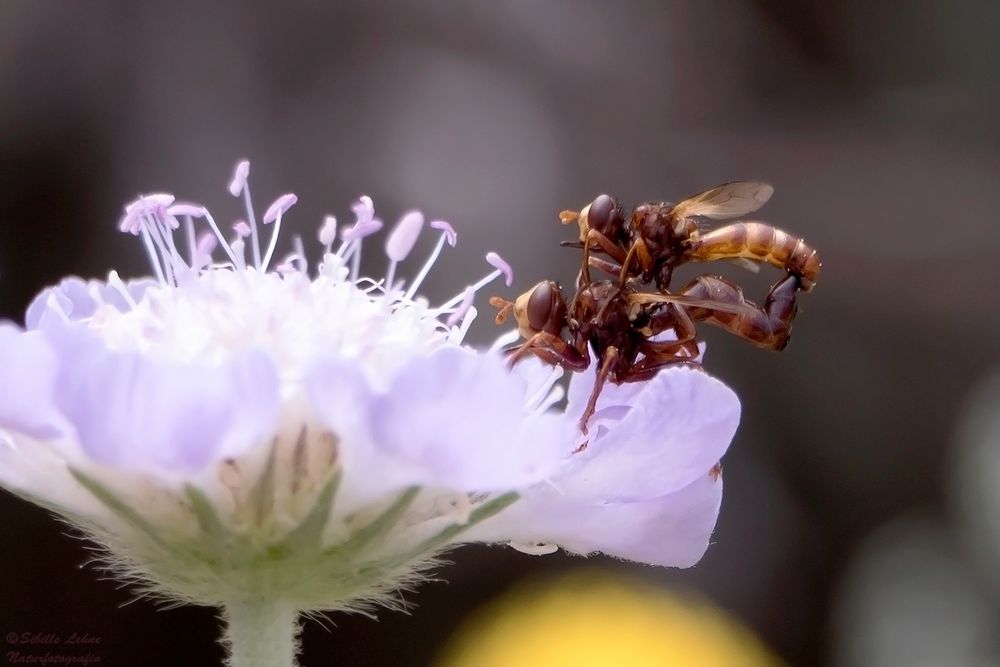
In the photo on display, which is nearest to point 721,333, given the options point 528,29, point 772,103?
point 772,103

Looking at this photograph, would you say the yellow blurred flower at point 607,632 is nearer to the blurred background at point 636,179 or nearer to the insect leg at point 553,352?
the blurred background at point 636,179

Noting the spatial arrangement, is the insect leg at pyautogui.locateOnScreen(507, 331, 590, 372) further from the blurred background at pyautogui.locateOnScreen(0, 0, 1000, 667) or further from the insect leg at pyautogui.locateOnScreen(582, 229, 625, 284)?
the blurred background at pyautogui.locateOnScreen(0, 0, 1000, 667)

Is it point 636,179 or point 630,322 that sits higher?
point 636,179

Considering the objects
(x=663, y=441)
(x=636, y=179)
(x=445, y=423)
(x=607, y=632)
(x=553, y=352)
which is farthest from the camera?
(x=636, y=179)

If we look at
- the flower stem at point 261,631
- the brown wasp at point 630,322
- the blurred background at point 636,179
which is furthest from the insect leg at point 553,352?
→ the blurred background at point 636,179

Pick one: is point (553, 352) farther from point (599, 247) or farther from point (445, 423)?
point (445, 423)

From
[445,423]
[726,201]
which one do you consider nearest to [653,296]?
[726,201]
